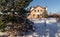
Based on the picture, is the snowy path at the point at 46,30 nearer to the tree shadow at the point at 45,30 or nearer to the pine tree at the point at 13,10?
the tree shadow at the point at 45,30

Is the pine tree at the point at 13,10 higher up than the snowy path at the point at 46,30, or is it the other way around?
the pine tree at the point at 13,10

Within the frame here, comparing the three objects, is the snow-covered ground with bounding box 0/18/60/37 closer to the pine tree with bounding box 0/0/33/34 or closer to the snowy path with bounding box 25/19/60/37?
the snowy path with bounding box 25/19/60/37

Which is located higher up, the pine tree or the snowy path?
the pine tree

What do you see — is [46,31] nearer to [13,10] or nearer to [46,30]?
[46,30]

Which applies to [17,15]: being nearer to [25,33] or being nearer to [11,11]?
[11,11]

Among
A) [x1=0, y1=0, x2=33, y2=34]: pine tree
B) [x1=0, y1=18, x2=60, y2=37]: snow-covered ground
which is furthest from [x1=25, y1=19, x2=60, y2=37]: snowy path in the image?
[x1=0, y1=0, x2=33, y2=34]: pine tree

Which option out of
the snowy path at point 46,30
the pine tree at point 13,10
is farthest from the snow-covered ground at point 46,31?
the pine tree at point 13,10

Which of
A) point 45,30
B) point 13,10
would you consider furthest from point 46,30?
point 13,10

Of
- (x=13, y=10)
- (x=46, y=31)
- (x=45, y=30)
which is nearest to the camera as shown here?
(x=13, y=10)

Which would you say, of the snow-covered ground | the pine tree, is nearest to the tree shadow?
the snow-covered ground

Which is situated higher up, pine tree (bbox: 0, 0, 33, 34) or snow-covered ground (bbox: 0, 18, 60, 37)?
pine tree (bbox: 0, 0, 33, 34)

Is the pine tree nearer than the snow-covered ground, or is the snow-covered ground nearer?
the pine tree

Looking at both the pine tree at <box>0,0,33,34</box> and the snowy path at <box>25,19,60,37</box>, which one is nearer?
the pine tree at <box>0,0,33,34</box>

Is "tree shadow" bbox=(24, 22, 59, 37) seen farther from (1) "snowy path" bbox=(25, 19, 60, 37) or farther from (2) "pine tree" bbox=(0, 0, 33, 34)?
(2) "pine tree" bbox=(0, 0, 33, 34)
